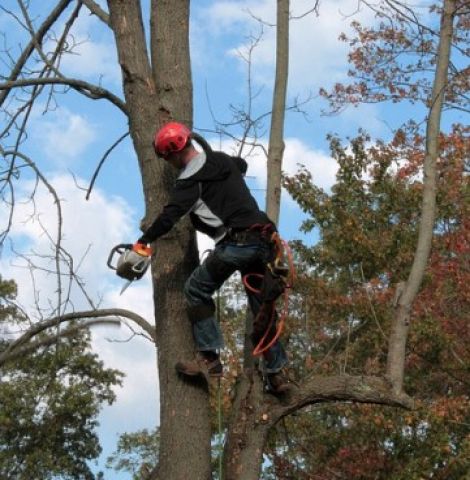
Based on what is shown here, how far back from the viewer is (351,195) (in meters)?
12.8

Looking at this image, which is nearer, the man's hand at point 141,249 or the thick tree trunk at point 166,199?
the thick tree trunk at point 166,199

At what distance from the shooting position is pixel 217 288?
4.26 metres

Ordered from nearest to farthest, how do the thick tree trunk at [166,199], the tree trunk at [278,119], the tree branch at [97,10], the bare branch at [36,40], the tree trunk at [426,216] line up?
the thick tree trunk at [166,199] → the tree trunk at [426,216] → the tree trunk at [278,119] → the tree branch at [97,10] → the bare branch at [36,40]

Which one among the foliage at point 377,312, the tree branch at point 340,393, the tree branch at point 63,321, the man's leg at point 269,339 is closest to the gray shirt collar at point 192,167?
the man's leg at point 269,339

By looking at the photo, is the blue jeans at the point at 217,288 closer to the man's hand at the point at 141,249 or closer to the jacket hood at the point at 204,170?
the man's hand at the point at 141,249

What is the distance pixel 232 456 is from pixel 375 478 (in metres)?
7.94

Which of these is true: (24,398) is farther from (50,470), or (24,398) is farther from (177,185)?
(177,185)

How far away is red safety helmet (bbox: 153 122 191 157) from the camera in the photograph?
13.6 ft

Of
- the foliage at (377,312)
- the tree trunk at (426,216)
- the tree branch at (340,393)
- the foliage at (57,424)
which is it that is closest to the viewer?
the tree branch at (340,393)

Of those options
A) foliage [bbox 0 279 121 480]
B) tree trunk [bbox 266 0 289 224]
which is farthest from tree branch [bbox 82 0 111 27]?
foliage [bbox 0 279 121 480]

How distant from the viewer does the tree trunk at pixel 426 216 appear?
4.40 m

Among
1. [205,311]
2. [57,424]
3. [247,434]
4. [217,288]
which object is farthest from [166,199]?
[57,424]

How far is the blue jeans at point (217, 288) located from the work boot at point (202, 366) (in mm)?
41

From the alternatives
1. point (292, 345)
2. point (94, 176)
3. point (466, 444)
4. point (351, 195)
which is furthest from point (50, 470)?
point (94, 176)
